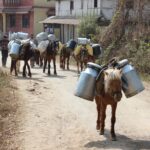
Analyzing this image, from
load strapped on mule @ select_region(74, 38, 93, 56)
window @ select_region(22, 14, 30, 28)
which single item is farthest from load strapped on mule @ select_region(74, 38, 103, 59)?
window @ select_region(22, 14, 30, 28)

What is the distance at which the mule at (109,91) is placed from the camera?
29.1 ft

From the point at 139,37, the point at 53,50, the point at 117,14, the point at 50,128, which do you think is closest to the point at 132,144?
the point at 50,128

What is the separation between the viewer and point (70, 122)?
11.5 meters

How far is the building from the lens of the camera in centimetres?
5147

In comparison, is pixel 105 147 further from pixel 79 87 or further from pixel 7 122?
pixel 7 122

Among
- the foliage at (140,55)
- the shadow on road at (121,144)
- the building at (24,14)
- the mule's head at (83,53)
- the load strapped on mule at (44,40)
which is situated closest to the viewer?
the shadow on road at (121,144)

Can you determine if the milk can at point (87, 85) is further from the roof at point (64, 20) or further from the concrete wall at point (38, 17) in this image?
the concrete wall at point (38, 17)

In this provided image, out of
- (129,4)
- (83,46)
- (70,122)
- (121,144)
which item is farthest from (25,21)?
(121,144)

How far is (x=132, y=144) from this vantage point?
30.7 feet

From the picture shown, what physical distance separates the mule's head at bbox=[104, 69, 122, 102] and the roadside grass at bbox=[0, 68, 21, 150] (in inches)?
89.1

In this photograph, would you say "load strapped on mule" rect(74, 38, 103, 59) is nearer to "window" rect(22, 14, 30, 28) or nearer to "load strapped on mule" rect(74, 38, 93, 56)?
"load strapped on mule" rect(74, 38, 93, 56)

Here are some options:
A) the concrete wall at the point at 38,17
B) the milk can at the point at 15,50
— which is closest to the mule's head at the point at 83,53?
the milk can at the point at 15,50

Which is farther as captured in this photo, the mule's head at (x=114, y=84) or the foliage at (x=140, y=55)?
the foliage at (x=140, y=55)

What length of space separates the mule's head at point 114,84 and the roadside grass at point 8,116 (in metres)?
2.26
